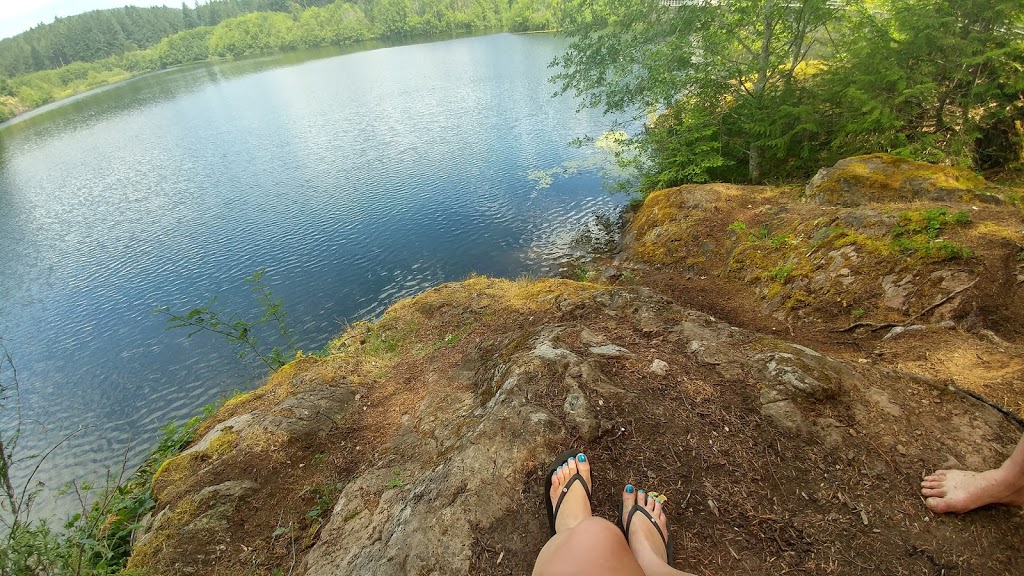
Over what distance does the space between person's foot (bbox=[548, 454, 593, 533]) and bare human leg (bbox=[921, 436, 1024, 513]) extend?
2.34 meters

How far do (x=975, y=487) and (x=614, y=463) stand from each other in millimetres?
2335

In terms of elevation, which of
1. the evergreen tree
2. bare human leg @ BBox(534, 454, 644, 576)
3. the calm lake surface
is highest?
the evergreen tree

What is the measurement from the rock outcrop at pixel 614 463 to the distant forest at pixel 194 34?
87.8 metres

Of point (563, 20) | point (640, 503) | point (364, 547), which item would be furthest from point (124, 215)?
point (640, 503)

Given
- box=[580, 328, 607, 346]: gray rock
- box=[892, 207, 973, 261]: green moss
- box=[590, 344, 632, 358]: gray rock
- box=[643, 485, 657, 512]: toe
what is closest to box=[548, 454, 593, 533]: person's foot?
box=[643, 485, 657, 512]: toe

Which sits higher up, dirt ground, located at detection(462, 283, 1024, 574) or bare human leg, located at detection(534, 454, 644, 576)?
bare human leg, located at detection(534, 454, 644, 576)

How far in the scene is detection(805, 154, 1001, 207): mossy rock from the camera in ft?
25.3

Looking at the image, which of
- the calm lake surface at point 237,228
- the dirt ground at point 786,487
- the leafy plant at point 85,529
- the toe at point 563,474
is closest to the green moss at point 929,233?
the dirt ground at point 786,487

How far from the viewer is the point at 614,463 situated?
11.9 feet

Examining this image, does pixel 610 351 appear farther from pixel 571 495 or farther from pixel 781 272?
pixel 781 272

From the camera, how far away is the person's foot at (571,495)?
119 inches

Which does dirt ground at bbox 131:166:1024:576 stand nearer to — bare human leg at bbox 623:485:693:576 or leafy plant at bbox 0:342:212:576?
bare human leg at bbox 623:485:693:576

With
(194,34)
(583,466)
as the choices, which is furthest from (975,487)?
(194,34)

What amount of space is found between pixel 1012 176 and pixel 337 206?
2299 centimetres
